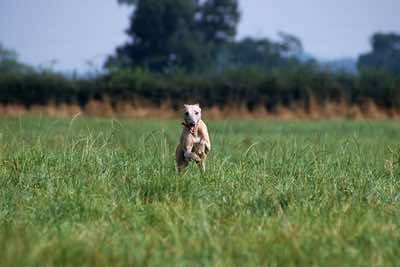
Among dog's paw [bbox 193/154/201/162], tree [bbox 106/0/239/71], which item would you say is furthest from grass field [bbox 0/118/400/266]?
tree [bbox 106/0/239/71]

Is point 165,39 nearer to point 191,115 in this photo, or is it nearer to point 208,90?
point 208,90

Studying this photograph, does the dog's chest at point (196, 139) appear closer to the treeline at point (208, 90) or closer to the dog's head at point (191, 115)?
the dog's head at point (191, 115)

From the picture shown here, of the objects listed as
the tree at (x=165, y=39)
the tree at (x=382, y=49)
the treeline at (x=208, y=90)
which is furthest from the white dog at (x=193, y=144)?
the tree at (x=382, y=49)

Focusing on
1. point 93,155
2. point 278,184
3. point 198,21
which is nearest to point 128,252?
point 278,184

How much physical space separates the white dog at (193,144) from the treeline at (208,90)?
26405 mm

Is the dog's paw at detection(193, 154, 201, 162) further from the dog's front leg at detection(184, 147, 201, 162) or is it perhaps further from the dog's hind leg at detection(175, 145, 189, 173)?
the dog's hind leg at detection(175, 145, 189, 173)

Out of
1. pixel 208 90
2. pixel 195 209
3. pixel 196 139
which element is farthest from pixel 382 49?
pixel 195 209

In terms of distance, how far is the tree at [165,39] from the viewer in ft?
192

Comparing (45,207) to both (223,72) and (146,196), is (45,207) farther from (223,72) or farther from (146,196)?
(223,72)

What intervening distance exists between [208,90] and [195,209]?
2950 cm

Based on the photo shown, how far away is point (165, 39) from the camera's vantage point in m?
59.5

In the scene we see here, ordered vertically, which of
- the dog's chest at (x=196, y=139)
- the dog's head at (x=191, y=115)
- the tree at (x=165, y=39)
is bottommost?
the dog's chest at (x=196, y=139)

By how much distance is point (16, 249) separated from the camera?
16.0 ft

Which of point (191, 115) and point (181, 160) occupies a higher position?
point (191, 115)
